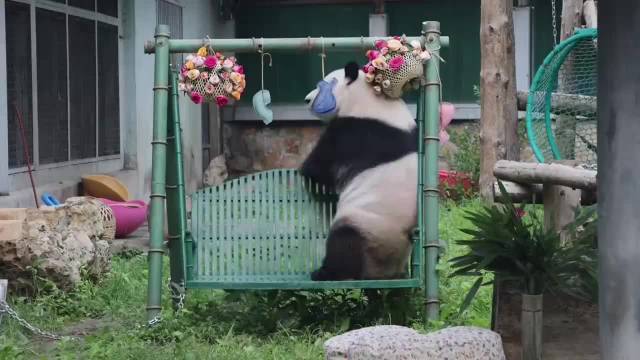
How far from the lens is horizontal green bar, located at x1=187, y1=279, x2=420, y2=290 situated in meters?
5.59

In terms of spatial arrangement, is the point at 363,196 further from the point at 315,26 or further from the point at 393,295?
the point at 315,26

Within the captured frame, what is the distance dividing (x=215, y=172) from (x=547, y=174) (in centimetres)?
810

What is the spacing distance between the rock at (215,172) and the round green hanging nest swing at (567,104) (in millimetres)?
5764

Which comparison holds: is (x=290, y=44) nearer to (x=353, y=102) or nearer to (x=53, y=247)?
(x=353, y=102)

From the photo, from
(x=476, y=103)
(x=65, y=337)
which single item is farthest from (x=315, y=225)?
(x=476, y=103)

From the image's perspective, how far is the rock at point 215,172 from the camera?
13727 millimetres

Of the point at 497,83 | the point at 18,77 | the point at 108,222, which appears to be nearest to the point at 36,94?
the point at 18,77

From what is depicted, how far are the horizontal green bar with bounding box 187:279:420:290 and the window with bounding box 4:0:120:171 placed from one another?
3760 millimetres

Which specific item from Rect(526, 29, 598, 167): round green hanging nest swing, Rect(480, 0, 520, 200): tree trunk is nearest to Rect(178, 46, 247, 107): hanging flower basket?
Rect(526, 29, 598, 167): round green hanging nest swing

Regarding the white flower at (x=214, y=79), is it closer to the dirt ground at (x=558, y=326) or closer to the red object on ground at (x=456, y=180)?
the dirt ground at (x=558, y=326)

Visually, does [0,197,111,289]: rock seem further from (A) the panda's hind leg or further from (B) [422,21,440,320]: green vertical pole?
(B) [422,21,440,320]: green vertical pole

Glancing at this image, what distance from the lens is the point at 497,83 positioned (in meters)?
10.2

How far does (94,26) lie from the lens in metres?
10.6

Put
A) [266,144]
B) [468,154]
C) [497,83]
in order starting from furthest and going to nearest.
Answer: [266,144]
[468,154]
[497,83]
